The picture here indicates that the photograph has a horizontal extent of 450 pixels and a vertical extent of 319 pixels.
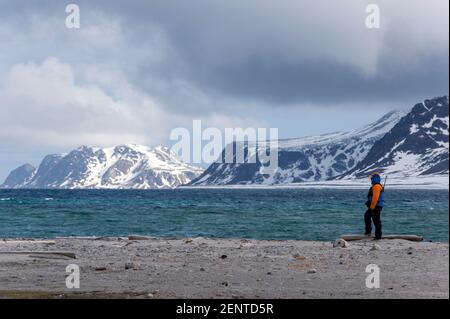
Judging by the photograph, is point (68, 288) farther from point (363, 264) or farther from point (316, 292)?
point (363, 264)

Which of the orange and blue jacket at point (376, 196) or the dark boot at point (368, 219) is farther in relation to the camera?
the dark boot at point (368, 219)

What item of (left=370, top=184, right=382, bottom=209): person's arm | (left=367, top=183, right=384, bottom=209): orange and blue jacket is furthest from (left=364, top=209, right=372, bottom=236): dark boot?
(left=370, top=184, right=382, bottom=209): person's arm

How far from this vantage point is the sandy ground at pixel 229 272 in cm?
1466

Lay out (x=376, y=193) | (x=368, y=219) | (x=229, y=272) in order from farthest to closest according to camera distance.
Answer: (x=368, y=219), (x=376, y=193), (x=229, y=272)

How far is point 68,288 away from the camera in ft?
49.8

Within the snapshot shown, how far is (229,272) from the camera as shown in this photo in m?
18.6

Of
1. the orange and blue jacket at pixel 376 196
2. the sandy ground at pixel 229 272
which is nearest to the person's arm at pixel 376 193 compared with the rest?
the orange and blue jacket at pixel 376 196

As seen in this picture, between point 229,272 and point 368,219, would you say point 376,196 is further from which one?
point 229,272

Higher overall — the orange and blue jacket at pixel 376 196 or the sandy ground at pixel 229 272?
the orange and blue jacket at pixel 376 196

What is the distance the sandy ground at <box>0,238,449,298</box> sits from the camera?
48.1 ft

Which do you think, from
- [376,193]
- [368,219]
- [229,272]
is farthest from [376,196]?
[229,272]

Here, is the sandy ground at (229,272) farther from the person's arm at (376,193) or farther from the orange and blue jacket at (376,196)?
the person's arm at (376,193)

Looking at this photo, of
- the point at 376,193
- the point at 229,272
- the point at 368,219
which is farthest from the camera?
the point at 368,219
